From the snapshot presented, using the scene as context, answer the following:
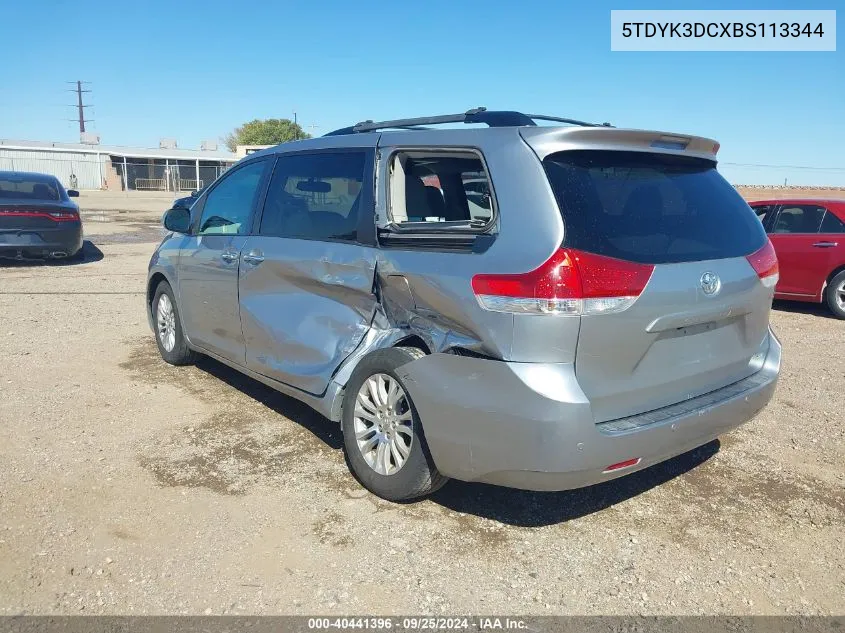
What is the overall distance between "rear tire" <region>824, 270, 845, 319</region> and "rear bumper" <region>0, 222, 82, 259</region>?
460 inches

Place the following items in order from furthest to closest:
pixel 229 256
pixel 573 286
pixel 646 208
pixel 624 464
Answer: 1. pixel 229 256
2. pixel 646 208
3. pixel 624 464
4. pixel 573 286

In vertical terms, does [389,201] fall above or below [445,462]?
above

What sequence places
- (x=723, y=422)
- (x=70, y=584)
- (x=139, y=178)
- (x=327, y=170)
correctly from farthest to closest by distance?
(x=139, y=178), (x=327, y=170), (x=723, y=422), (x=70, y=584)

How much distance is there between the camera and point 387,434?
11.4 feet

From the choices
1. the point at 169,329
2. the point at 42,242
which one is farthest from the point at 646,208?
the point at 42,242

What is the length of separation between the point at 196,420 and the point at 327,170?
1.92 m

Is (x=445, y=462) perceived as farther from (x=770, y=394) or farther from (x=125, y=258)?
(x=125, y=258)

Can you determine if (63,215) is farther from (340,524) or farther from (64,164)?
(64,164)

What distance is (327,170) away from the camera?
163 inches

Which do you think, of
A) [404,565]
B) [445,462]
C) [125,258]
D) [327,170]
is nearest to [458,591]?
[404,565]

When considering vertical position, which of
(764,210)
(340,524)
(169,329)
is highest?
(764,210)

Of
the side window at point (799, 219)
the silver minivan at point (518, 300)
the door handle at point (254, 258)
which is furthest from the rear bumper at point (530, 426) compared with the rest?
the side window at point (799, 219)

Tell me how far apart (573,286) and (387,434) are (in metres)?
1.27

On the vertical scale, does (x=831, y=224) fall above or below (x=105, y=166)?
below
